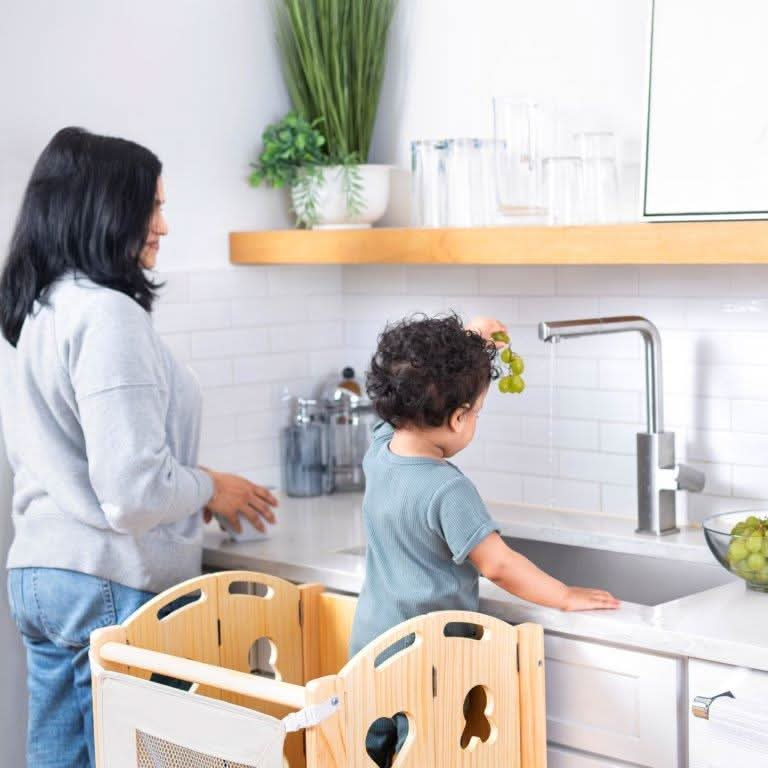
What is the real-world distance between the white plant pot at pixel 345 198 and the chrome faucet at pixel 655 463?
0.68 m

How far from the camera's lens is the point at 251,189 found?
9.90ft

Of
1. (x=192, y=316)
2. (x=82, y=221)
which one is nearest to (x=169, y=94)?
(x=192, y=316)

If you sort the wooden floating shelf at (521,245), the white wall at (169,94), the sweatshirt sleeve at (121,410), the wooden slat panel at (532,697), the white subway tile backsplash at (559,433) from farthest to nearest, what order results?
the white subway tile backsplash at (559,433), the white wall at (169,94), the wooden floating shelf at (521,245), the sweatshirt sleeve at (121,410), the wooden slat panel at (532,697)

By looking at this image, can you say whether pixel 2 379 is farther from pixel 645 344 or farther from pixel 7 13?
pixel 645 344

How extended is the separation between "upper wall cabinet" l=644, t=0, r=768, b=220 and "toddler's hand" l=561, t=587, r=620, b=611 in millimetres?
736

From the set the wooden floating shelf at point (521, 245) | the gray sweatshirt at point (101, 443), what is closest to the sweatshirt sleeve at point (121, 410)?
the gray sweatshirt at point (101, 443)

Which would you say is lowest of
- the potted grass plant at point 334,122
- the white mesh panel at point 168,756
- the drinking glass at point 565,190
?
the white mesh panel at point 168,756

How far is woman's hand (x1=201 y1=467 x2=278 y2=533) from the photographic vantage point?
8.32 feet

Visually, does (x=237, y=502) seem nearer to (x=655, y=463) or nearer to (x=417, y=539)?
(x=417, y=539)

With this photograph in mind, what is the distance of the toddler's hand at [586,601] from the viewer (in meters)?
2.03

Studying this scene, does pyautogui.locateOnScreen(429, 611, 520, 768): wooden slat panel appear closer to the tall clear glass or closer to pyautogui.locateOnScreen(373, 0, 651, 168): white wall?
the tall clear glass

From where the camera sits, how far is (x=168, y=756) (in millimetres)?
1870

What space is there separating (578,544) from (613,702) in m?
0.62

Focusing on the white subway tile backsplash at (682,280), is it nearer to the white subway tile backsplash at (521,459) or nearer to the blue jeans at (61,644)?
the white subway tile backsplash at (521,459)
